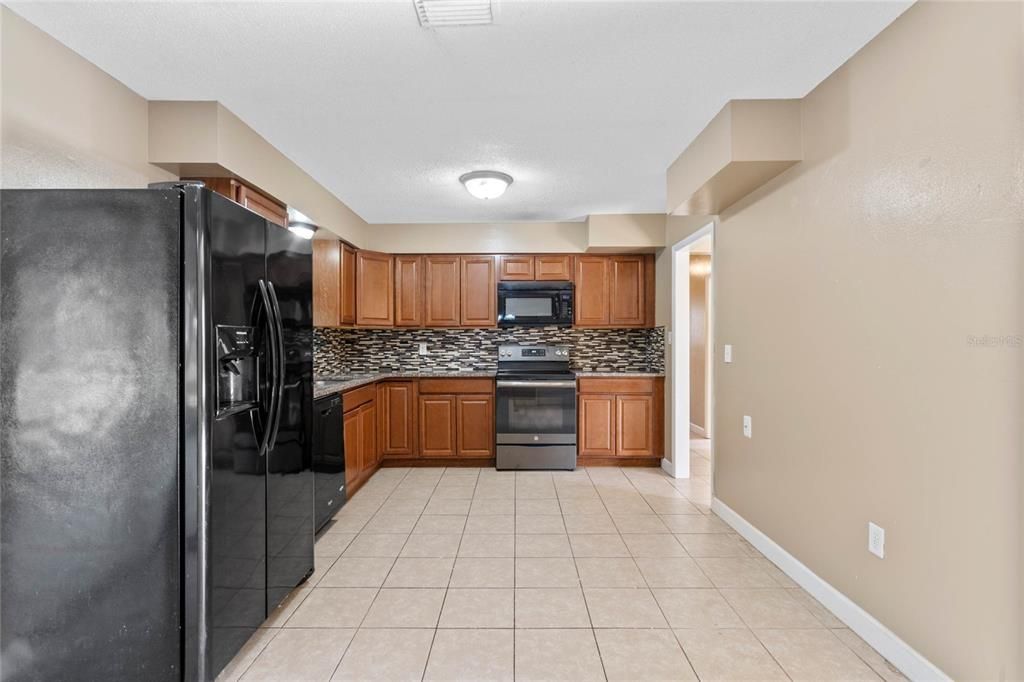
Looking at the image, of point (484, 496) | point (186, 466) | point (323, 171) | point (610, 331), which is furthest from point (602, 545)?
point (323, 171)

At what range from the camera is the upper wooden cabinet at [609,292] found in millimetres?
4781

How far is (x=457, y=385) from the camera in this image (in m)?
4.59

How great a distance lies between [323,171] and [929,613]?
3774mm

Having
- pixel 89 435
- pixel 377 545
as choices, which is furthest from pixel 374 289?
pixel 89 435

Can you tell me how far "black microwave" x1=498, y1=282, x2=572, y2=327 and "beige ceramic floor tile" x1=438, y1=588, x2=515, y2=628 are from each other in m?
2.83

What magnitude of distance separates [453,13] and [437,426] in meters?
3.55

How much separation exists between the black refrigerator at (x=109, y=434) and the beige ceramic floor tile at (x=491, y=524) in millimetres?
1643

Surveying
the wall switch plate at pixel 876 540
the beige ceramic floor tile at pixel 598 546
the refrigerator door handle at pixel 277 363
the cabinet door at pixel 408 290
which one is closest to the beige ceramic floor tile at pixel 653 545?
the beige ceramic floor tile at pixel 598 546

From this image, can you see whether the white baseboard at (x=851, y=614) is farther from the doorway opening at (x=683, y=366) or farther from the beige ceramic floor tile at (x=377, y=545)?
the beige ceramic floor tile at (x=377, y=545)

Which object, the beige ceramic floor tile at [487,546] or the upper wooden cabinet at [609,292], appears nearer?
the beige ceramic floor tile at [487,546]

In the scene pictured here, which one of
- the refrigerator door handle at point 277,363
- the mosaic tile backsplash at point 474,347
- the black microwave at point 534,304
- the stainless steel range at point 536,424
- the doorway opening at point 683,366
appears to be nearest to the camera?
the refrigerator door handle at point 277,363

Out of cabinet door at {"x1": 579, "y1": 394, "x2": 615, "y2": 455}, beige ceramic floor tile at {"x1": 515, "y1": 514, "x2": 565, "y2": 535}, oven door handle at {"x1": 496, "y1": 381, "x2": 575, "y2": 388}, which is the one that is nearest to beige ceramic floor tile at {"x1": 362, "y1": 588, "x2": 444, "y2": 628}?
beige ceramic floor tile at {"x1": 515, "y1": 514, "x2": 565, "y2": 535}

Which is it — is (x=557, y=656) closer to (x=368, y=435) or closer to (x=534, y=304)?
(x=368, y=435)

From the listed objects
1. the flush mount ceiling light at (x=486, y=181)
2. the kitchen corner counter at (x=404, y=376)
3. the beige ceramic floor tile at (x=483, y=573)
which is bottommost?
the beige ceramic floor tile at (x=483, y=573)
